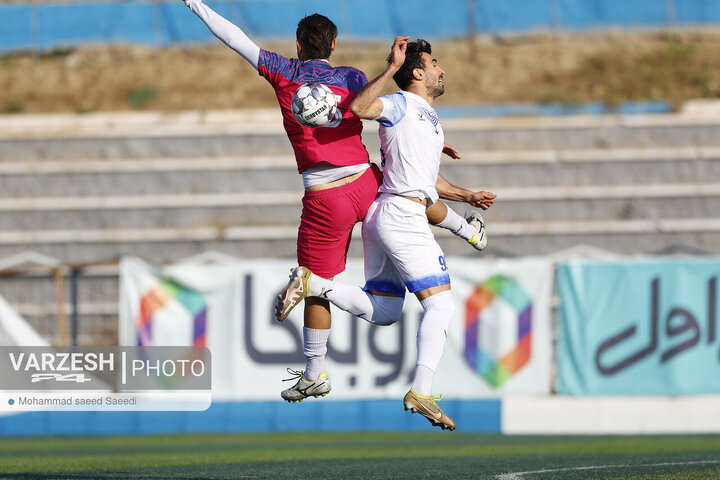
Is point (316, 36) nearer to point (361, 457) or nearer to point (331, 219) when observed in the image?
point (331, 219)

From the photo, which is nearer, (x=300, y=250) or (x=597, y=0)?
(x=300, y=250)

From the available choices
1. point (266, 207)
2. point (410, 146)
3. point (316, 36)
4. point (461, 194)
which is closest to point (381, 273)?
point (461, 194)

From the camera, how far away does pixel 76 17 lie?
24375mm

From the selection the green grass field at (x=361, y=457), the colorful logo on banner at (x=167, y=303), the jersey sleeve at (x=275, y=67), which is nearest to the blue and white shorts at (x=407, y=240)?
the jersey sleeve at (x=275, y=67)

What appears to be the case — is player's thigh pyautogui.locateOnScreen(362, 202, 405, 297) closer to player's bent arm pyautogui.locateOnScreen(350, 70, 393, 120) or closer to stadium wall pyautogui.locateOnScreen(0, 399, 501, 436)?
player's bent arm pyautogui.locateOnScreen(350, 70, 393, 120)

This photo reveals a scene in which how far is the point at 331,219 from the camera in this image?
24.3 feet

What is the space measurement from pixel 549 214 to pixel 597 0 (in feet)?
20.5

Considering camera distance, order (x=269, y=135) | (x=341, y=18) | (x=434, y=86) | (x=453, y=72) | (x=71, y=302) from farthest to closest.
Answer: (x=453, y=72) < (x=341, y=18) < (x=269, y=135) < (x=71, y=302) < (x=434, y=86)

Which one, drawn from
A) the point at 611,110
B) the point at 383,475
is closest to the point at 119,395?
the point at 383,475

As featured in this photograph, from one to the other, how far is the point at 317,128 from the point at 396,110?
57cm

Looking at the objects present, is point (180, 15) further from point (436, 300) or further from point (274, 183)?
point (436, 300)

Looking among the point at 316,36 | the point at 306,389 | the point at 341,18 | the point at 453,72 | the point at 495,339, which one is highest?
the point at 341,18

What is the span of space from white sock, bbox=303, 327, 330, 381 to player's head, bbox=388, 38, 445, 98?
1819 mm

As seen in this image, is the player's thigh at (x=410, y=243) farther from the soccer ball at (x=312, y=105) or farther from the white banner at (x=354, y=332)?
the white banner at (x=354, y=332)
